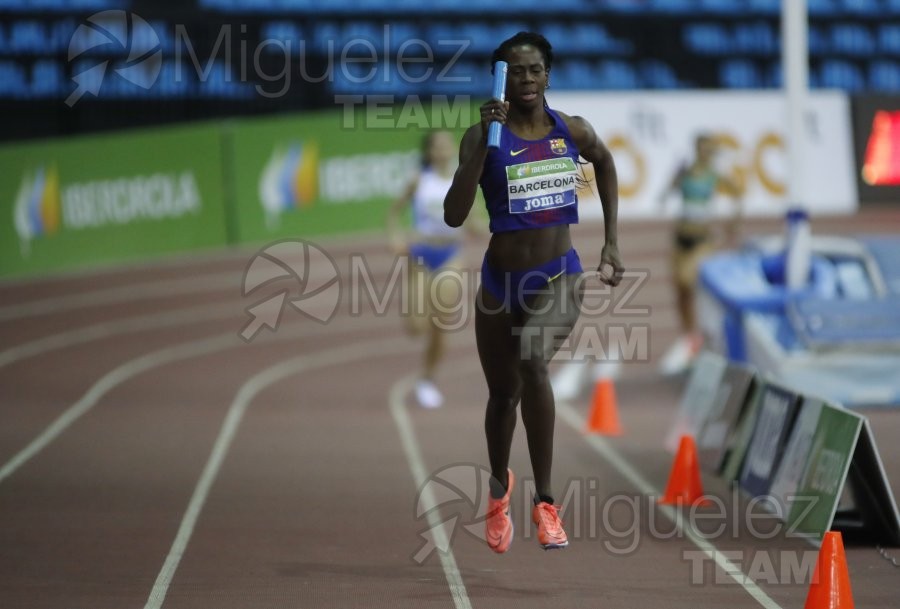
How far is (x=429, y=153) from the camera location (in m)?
13.3

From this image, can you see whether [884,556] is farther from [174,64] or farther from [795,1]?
[174,64]

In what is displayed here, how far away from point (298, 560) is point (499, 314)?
1616mm

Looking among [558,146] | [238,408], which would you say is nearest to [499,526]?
[558,146]

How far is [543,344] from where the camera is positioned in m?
6.51

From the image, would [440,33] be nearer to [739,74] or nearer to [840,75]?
[739,74]

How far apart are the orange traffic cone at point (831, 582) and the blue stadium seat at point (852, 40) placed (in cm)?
1844

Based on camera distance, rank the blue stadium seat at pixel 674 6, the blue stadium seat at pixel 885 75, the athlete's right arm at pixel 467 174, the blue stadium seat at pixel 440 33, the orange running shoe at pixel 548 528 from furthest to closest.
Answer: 1. the blue stadium seat at pixel 885 75
2. the blue stadium seat at pixel 674 6
3. the blue stadium seat at pixel 440 33
4. the orange running shoe at pixel 548 528
5. the athlete's right arm at pixel 467 174

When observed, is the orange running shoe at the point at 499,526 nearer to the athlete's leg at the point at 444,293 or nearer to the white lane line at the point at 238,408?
the white lane line at the point at 238,408

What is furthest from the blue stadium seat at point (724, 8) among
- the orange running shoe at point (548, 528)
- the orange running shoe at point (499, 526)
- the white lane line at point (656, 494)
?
the orange running shoe at point (548, 528)

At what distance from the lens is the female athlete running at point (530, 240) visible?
627cm

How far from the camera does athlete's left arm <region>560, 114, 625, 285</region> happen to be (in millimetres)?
6457

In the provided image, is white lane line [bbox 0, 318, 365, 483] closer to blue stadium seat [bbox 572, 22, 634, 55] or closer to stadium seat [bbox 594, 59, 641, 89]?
blue stadium seat [bbox 572, 22, 634, 55]

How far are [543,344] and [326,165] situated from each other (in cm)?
1849

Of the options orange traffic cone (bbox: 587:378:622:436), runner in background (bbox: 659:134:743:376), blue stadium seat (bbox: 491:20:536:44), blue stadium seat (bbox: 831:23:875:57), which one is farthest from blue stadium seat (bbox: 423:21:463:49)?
orange traffic cone (bbox: 587:378:622:436)
